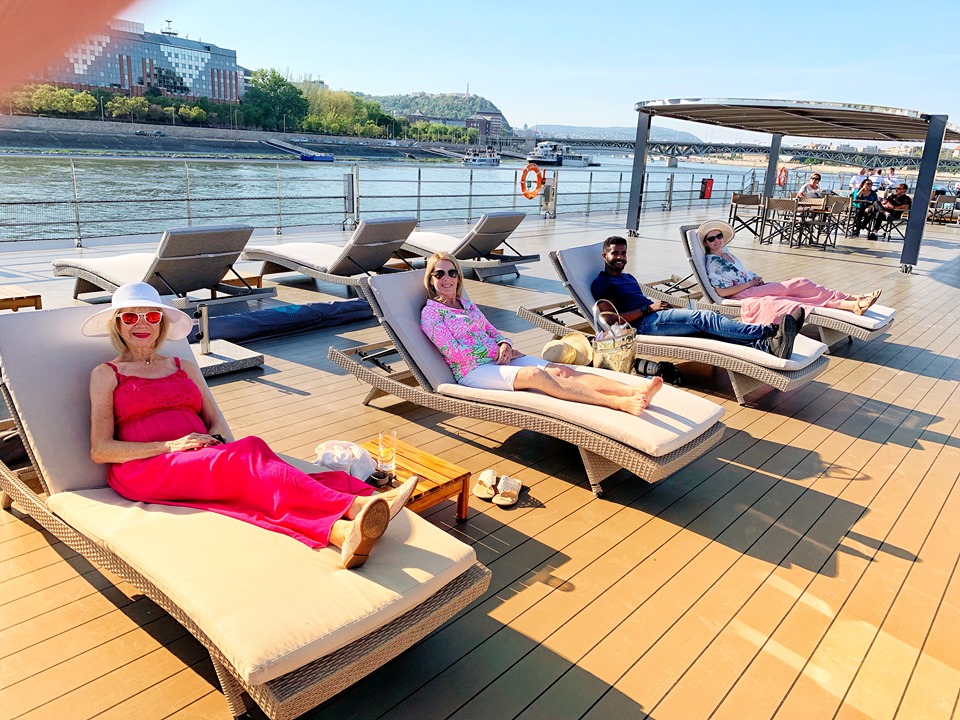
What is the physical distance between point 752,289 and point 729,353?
178cm

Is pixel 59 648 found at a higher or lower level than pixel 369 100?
lower

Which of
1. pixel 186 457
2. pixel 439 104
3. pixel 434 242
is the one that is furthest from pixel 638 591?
pixel 439 104

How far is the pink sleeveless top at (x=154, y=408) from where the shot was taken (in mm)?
2656

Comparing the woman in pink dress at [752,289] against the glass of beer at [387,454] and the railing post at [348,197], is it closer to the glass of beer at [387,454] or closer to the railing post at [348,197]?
the glass of beer at [387,454]

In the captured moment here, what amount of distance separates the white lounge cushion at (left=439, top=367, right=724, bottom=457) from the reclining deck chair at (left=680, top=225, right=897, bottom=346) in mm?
2504

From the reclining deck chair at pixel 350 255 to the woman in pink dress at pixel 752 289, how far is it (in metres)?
2.63

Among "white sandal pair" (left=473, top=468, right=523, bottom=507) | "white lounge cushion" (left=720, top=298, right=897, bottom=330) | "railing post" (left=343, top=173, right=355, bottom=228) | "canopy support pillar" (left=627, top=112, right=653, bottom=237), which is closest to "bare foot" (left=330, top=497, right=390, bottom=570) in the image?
"white sandal pair" (left=473, top=468, right=523, bottom=507)

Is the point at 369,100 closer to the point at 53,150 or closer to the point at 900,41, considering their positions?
the point at 53,150

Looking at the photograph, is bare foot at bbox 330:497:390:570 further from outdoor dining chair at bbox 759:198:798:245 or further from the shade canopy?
outdoor dining chair at bbox 759:198:798:245

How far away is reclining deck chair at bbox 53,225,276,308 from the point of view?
5.27 meters

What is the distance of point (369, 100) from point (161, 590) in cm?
4765

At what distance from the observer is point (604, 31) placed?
133 cm

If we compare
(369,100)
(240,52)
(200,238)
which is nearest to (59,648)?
(240,52)

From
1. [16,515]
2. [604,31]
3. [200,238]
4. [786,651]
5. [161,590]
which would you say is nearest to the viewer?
[604,31]
